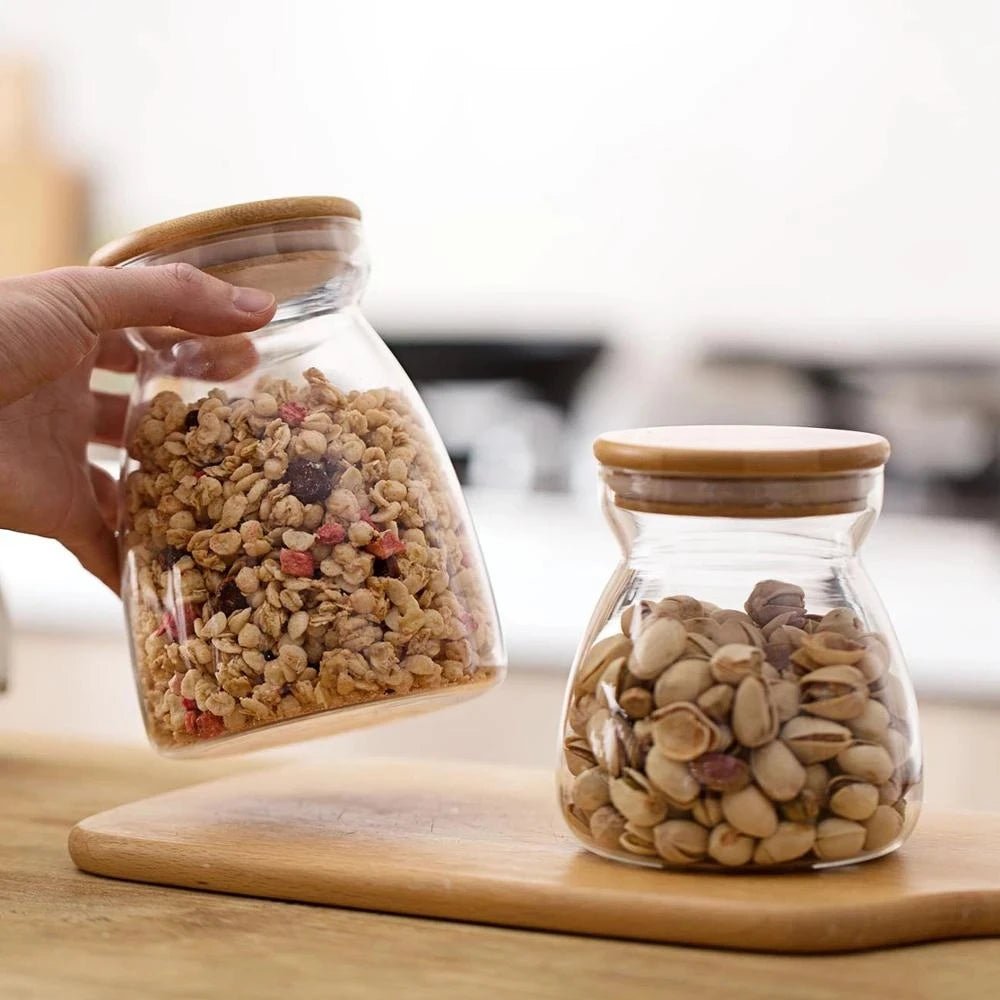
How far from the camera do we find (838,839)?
62 cm

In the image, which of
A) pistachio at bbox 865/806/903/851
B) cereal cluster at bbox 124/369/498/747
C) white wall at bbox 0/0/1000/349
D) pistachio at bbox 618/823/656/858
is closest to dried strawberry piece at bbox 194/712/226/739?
cereal cluster at bbox 124/369/498/747

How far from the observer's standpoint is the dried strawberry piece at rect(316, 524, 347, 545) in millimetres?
685

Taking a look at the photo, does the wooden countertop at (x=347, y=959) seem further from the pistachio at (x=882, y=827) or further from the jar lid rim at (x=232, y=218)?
the jar lid rim at (x=232, y=218)

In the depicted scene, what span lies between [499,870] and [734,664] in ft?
0.50

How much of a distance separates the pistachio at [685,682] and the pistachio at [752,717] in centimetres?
2

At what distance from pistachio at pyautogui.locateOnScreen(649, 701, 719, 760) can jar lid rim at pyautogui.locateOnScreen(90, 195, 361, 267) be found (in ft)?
1.00

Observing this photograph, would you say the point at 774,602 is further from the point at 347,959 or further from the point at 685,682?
the point at 347,959

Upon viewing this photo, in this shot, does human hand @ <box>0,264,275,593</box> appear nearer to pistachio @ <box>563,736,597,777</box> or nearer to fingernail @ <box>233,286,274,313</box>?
fingernail @ <box>233,286,274,313</box>

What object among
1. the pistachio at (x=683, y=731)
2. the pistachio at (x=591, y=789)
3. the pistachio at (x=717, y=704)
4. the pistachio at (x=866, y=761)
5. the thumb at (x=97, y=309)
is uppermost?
the thumb at (x=97, y=309)

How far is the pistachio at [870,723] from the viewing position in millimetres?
603

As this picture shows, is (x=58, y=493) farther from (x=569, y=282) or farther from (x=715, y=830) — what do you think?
(x=569, y=282)

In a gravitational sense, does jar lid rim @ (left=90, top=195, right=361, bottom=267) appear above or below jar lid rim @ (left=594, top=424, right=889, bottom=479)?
above

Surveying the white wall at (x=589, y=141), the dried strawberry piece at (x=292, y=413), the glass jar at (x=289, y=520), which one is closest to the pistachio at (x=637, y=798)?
the glass jar at (x=289, y=520)

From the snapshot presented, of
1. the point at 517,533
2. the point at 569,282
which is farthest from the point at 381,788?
the point at 569,282
